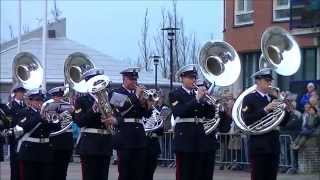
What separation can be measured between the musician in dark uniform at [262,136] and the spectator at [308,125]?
5.50 metres

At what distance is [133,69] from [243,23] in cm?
2062

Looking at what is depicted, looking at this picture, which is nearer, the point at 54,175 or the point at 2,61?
the point at 54,175

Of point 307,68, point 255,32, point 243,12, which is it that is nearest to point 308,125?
point 307,68

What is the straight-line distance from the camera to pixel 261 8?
30281 mm

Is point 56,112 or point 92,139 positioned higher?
point 56,112

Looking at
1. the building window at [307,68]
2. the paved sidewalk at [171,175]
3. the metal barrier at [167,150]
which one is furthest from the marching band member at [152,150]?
the building window at [307,68]

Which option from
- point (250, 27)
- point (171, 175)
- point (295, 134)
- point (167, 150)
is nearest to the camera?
point (295, 134)

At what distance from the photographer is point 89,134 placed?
1114 cm

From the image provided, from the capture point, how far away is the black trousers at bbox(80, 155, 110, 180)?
36.3 ft

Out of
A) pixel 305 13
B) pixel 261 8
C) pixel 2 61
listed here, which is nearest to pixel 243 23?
pixel 261 8

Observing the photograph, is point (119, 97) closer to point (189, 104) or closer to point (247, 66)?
point (189, 104)

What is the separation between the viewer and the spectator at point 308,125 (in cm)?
1639

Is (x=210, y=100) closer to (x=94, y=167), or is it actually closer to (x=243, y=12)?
(x=94, y=167)

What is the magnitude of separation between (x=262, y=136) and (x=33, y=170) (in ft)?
10.7
